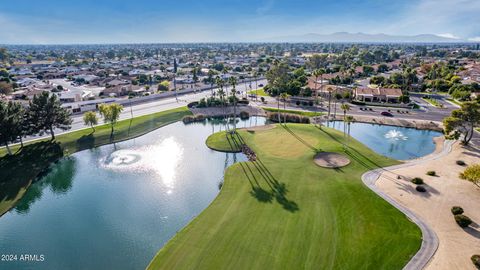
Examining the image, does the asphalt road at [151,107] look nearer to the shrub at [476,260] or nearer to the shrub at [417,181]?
the shrub at [417,181]

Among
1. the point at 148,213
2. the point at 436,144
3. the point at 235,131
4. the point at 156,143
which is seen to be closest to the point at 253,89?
the point at 235,131

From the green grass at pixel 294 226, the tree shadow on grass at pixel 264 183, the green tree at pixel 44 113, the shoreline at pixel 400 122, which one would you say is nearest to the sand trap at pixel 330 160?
the green grass at pixel 294 226

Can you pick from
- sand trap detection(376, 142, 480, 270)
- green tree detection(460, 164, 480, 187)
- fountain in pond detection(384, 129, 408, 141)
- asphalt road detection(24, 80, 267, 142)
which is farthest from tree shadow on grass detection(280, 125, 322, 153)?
asphalt road detection(24, 80, 267, 142)

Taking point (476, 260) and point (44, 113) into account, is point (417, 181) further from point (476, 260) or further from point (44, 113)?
point (44, 113)

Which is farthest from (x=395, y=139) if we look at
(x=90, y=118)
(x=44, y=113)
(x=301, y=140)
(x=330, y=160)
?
(x=44, y=113)

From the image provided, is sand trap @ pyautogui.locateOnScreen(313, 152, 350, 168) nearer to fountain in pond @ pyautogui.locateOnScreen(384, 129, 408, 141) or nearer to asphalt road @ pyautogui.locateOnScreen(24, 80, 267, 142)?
fountain in pond @ pyautogui.locateOnScreen(384, 129, 408, 141)

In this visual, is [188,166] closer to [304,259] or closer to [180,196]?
[180,196]
